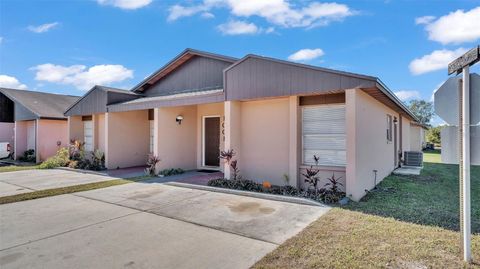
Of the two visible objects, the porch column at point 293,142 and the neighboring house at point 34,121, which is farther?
the neighboring house at point 34,121

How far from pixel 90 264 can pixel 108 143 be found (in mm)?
10509

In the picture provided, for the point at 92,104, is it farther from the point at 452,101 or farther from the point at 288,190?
the point at 452,101

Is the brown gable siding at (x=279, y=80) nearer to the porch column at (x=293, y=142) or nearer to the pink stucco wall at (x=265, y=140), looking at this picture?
the porch column at (x=293, y=142)

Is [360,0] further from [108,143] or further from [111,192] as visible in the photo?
[108,143]

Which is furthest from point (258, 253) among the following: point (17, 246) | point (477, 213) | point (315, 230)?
point (477, 213)

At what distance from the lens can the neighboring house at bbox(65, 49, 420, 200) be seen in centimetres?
710

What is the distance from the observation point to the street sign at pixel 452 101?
3541mm

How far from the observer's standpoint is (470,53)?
3.48m

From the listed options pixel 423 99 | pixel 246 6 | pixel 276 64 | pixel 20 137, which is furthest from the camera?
pixel 423 99

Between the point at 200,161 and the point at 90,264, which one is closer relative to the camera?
the point at 90,264

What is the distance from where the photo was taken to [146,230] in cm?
472

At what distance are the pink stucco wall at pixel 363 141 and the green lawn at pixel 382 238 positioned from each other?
68 cm

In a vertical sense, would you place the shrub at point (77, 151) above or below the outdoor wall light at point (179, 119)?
below

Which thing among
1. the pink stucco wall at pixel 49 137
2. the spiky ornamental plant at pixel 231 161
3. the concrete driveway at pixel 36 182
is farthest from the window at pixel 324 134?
the pink stucco wall at pixel 49 137
